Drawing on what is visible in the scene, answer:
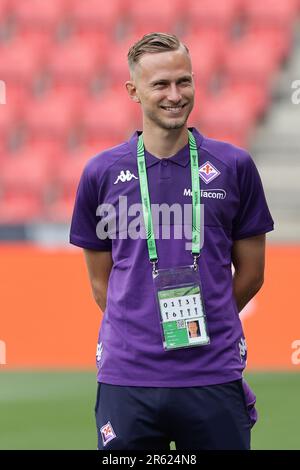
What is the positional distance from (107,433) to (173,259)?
1.99 ft

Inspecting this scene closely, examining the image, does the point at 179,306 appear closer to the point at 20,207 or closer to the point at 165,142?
the point at 165,142

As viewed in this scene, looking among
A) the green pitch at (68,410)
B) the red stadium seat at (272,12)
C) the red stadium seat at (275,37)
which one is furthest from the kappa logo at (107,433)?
the red stadium seat at (272,12)

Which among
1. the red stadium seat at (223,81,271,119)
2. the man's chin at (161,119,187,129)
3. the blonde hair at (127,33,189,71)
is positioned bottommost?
the man's chin at (161,119,187,129)

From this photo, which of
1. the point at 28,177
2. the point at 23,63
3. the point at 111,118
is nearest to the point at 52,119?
the point at 111,118

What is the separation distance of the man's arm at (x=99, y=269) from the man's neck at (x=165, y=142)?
0.44 meters

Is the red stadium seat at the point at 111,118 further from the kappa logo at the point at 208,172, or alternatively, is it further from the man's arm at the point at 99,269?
the kappa logo at the point at 208,172

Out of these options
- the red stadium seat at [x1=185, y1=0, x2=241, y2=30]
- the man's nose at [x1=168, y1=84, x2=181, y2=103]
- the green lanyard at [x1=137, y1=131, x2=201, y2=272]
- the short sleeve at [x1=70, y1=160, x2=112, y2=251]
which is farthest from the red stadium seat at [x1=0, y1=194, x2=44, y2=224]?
the man's nose at [x1=168, y1=84, x2=181, y2=103]

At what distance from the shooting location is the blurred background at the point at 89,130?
9344 millimetres

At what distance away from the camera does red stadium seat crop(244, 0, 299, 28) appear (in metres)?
14.0

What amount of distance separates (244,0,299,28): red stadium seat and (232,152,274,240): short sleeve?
1017 centimetres

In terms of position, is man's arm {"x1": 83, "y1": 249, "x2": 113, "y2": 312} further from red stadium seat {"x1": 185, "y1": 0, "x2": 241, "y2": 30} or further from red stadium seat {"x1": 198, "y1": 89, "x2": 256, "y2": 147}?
red stadium seat {"x1": 185, "y1": 0, "x2": 241, "y2": 30}

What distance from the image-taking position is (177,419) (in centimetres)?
381

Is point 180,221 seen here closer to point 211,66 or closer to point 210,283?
point 210,283

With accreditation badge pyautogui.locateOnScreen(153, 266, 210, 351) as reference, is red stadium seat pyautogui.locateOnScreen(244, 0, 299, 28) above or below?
above
